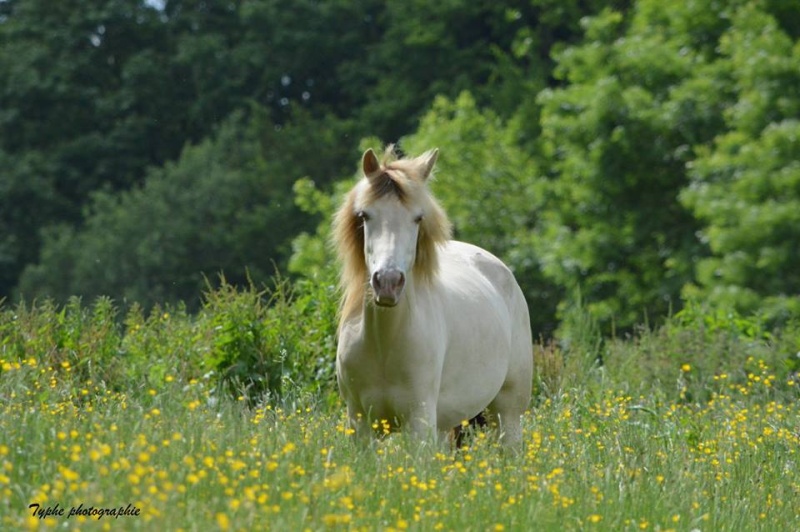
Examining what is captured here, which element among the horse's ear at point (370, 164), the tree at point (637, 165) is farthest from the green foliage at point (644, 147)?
the horse's ear at point (370, 164)

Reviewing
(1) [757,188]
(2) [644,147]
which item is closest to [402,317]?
(1) [757,188]

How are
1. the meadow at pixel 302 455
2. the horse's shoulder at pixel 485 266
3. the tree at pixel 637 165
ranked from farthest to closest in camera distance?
the tree at pixel 637 165, the horse's shoulder at pixel 485 266, the meadow at pixel 302 455

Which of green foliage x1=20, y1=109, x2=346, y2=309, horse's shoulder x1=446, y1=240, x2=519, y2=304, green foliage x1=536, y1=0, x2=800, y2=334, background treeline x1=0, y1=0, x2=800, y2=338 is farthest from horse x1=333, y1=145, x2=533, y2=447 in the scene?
green foliage x1=20, y1=109, x2=346, y2=309

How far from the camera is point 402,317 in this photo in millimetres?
7328

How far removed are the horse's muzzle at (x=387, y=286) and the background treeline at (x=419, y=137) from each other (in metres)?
15.3

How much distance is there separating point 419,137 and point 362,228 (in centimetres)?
2570

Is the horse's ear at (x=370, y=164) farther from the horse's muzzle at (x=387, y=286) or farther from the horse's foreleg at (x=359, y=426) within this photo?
the horse's foreleg at (x=359, y=426)

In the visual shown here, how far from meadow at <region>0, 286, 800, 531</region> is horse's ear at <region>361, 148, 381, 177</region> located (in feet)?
4.28

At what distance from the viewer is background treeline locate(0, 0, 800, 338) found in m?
23.7

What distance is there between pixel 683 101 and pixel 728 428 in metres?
17.5

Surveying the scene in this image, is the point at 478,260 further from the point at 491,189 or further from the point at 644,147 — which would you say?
the point at 491,189

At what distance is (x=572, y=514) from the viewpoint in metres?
5.86

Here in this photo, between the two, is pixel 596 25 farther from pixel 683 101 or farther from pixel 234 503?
pixel 234 503

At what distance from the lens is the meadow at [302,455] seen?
5.05 meters
